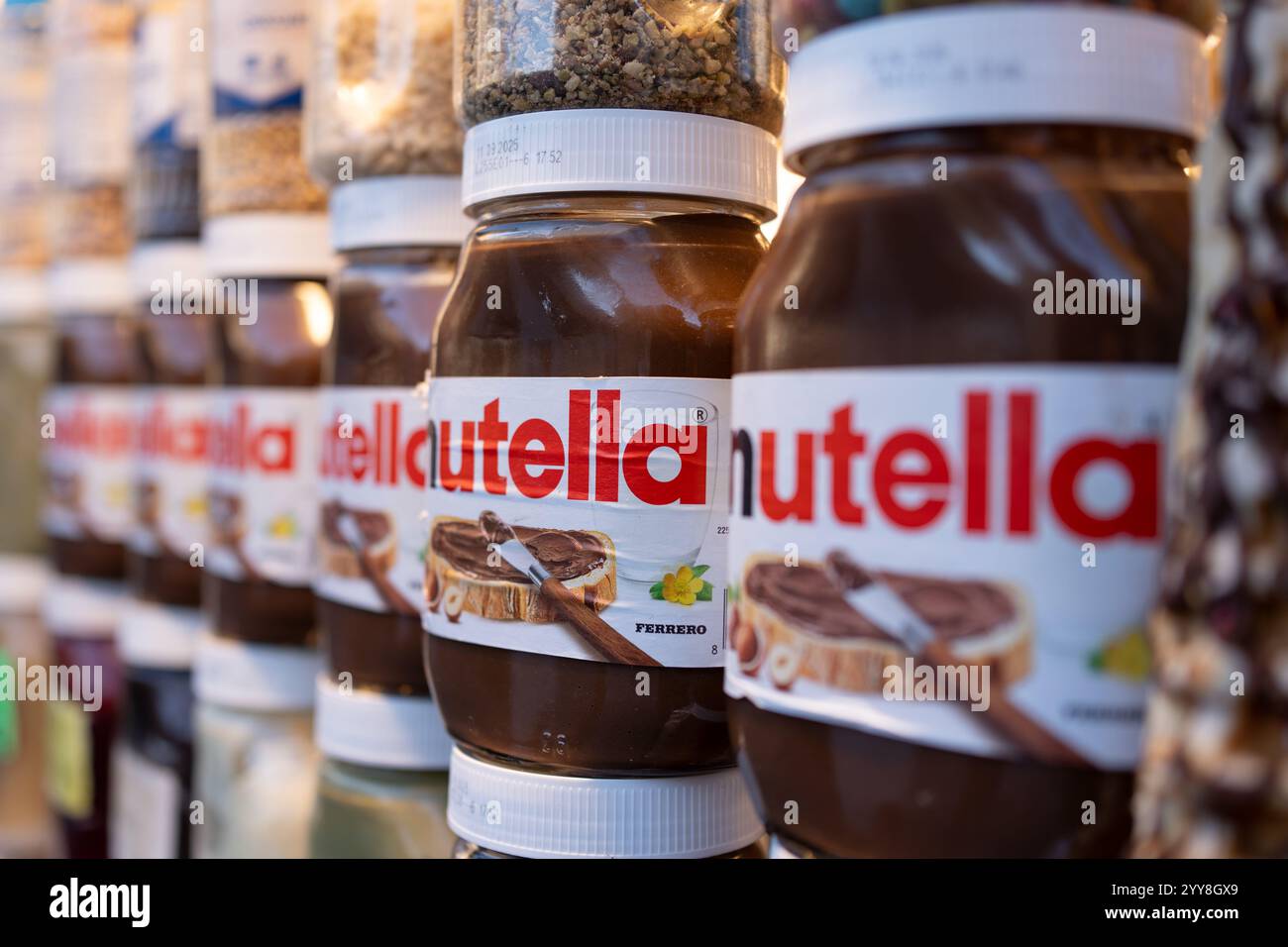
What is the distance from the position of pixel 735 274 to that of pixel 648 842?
32 centimetres

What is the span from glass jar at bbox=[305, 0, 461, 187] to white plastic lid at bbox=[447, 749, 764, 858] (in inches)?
17.3

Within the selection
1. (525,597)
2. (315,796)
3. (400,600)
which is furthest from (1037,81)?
(315,796)

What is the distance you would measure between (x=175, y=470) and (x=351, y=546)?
52 cm

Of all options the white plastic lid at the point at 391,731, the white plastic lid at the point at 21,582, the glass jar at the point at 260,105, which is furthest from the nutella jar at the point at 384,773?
the white plastic lid at the point at 21,582

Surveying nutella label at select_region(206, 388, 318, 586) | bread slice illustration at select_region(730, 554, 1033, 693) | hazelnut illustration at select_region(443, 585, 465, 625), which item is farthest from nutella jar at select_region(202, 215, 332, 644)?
bread slice illustration at select_region(730, 554, 1033, 693)

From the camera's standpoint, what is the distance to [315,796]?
1.08 metres

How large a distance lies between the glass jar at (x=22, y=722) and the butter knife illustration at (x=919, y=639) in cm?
161

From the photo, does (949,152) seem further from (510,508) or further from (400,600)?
(400,600)

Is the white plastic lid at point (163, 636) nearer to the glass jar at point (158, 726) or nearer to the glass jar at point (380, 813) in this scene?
the glass jar at point (158, 726)

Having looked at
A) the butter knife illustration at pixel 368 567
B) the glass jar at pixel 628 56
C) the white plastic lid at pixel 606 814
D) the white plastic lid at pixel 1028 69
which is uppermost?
the glass jar at pixel 628 56

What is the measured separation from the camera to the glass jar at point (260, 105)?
3.67ft

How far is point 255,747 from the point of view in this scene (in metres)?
1.20

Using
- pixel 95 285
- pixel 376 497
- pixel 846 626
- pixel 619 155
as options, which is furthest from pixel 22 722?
pixel 846 626

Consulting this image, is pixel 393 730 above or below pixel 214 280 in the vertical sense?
below
